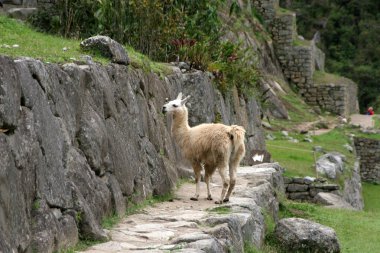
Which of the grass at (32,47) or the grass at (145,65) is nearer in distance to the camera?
the grass at (32,47)

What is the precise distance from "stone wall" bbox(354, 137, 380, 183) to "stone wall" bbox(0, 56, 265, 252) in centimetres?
2299

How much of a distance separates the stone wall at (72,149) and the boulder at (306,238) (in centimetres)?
196

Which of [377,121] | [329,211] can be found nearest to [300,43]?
[377,121]

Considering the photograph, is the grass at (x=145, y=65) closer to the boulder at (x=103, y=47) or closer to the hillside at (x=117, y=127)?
the hillside at (x=117, y=127)

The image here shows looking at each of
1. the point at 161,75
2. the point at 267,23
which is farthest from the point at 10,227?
the point at 267,23

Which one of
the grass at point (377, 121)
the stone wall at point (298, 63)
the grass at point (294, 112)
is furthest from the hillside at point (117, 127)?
the stone wall at point (298, 63)

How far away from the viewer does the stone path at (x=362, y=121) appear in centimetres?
3886

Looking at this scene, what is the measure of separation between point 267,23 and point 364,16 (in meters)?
17.2

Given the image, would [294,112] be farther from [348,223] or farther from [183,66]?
[348,223]

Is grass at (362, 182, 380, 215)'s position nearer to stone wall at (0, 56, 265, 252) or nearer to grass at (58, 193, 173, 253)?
stone wall at (0, 56, 265, 252)

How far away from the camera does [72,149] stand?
837cm

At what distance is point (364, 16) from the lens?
56.9 metres

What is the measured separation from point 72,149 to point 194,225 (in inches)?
73.7

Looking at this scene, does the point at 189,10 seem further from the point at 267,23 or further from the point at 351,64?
the point at 351,64
